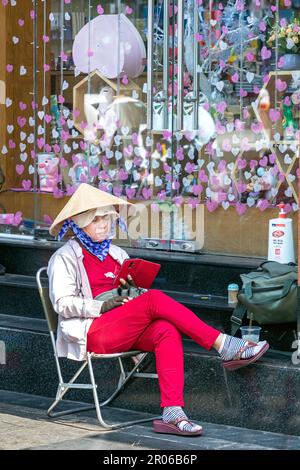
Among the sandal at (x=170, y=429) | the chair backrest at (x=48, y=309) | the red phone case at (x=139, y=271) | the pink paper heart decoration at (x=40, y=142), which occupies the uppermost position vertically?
the pink paper heart decoration at (x=40, y=142)

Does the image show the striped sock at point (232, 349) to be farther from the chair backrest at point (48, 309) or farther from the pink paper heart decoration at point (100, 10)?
the pink paper heart decoration at point (100, 10)

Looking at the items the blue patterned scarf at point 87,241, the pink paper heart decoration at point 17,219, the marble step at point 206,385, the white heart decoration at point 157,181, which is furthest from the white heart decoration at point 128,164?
the blue patterned scarf at point 87,241

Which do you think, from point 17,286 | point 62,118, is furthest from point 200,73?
point 17,286

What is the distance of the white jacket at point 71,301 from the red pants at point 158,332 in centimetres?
6

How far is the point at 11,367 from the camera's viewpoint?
7.92 meters

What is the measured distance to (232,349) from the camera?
6.78 metres

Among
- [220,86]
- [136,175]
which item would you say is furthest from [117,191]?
[220,86]

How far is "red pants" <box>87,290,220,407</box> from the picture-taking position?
6.71 metres

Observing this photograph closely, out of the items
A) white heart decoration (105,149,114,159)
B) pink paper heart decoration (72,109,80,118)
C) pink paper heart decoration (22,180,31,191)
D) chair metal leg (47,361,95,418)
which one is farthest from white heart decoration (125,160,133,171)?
chair metal leg (47,361,95,418)

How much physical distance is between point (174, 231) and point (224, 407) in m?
1.93

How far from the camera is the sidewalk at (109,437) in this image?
6523 millimetres

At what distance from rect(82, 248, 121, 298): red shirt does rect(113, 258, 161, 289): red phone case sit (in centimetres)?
6

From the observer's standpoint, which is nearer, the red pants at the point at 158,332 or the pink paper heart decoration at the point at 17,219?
the red pants at the point at 158,332

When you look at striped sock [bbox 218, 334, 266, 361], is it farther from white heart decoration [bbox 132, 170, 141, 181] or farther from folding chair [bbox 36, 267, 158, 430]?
white heart decoration [bbox 132, 170, 141, 181]
